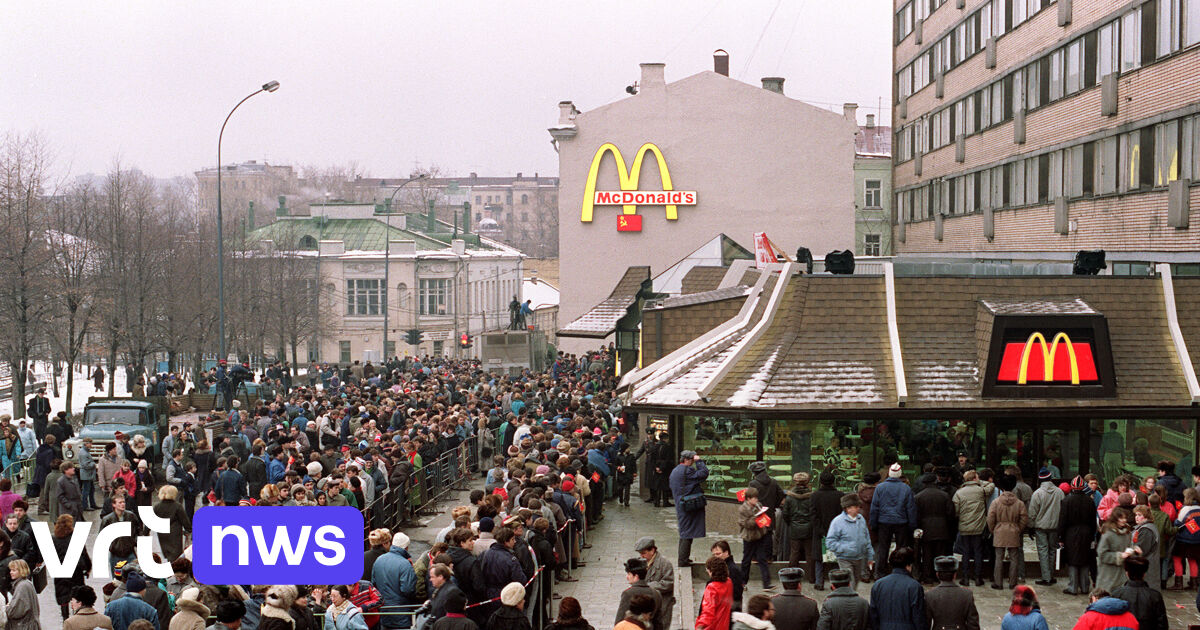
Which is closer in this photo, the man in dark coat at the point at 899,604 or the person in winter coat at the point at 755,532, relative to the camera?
the man in dark coat at the point at 899,604

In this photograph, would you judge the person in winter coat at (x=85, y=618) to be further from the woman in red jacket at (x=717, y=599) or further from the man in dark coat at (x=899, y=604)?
the man in dark coat at (x=899, y=604)

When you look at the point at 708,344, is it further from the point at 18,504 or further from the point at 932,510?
the point at 18,504

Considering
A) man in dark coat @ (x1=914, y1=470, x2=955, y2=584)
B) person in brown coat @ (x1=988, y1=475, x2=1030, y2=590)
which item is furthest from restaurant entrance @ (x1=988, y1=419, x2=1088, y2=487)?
man in dark coat @ (x1=914, y1=470, x2=955, y2=584)

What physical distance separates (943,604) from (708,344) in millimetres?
10506

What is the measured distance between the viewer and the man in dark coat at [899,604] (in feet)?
38.2

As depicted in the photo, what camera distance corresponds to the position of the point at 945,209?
50.6 m

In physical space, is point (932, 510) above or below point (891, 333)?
below

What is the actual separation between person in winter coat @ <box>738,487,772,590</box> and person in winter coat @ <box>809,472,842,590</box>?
0.56 metres

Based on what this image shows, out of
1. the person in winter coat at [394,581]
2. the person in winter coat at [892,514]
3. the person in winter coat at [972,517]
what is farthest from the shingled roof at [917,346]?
the person in winter coat at [394,581]

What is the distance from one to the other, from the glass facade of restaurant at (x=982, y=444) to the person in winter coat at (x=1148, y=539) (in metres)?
3.83

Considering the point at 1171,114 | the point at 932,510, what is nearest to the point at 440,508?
the point at 932,510

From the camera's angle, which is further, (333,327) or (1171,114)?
(333,327)

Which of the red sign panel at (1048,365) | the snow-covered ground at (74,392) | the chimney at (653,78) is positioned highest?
the chimney at (653,78)

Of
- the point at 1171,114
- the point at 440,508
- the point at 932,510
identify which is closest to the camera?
the point at 932,510
